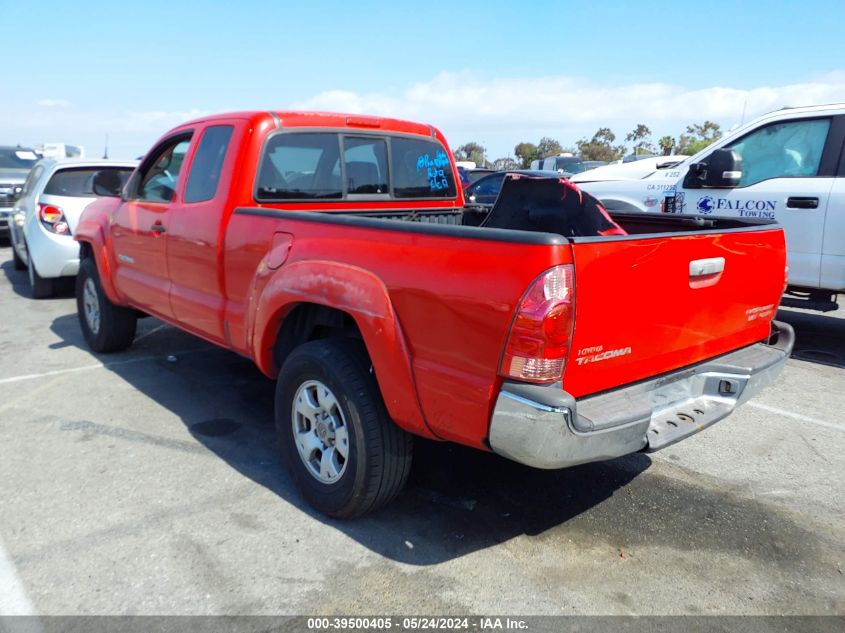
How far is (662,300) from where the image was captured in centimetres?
275

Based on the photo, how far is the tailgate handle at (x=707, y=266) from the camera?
284 cm

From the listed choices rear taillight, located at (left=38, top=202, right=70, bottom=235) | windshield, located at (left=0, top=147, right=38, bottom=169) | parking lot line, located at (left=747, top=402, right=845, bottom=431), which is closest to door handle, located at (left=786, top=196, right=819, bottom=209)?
parking lot line, located at (left=747, top=402, right=845, bottom=431)

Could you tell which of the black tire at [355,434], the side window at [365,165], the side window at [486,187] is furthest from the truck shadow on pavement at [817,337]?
the side window at [486,187]

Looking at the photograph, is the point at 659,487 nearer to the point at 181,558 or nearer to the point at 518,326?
the point at 518,326

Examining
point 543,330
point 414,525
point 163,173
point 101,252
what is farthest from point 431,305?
point 101,252

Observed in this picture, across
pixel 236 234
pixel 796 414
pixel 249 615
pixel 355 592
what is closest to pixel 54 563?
pixel 249 615

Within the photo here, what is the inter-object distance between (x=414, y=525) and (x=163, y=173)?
3148 millimetres

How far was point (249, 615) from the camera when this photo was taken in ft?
8.39

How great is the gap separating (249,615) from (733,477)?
8.63 feet

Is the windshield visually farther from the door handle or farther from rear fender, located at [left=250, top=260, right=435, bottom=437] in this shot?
the door handle

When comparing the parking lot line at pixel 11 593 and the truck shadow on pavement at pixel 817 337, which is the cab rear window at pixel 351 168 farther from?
the truck shadow on pavement at pixel 817 337

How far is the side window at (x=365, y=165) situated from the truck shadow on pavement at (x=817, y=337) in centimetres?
412

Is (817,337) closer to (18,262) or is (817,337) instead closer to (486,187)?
(486,187)

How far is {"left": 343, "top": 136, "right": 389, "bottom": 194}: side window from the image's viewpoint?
448 centimetres
